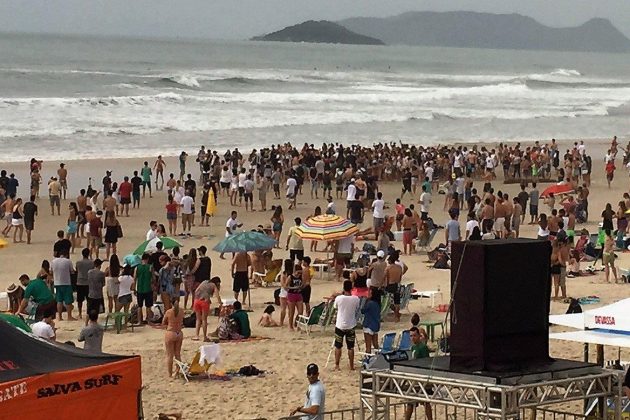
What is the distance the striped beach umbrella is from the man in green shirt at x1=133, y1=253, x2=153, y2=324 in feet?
11.4

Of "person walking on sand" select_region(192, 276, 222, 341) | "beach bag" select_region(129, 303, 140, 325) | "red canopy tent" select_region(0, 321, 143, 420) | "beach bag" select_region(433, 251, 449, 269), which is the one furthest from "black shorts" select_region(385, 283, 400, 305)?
"red canopy tent" select_region(0, 321, 143, 420)

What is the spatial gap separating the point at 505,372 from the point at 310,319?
321 inches

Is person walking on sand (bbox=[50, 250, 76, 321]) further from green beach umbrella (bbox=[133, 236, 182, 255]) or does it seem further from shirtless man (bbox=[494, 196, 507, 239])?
shirtless man (bbox=[494, 196, 507, 239])

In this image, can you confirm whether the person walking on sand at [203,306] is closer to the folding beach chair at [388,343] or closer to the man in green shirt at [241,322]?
the man in green shirt at [241,322]

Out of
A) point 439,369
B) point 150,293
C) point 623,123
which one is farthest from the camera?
point 623,123

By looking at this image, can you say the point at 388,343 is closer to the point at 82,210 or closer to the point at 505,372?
the point at 505,372

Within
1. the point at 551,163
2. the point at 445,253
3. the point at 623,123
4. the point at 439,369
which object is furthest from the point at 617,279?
the point at 623,123

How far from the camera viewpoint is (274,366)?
594 inches

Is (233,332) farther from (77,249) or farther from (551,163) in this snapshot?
(551,163)

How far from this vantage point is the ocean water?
48500 mm

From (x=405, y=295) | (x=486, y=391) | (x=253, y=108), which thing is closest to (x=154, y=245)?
(x=405, y=295)

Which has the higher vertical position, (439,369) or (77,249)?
(439,369)

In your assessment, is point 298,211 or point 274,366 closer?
point 274,366

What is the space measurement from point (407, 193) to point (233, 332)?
1665 centimetres
